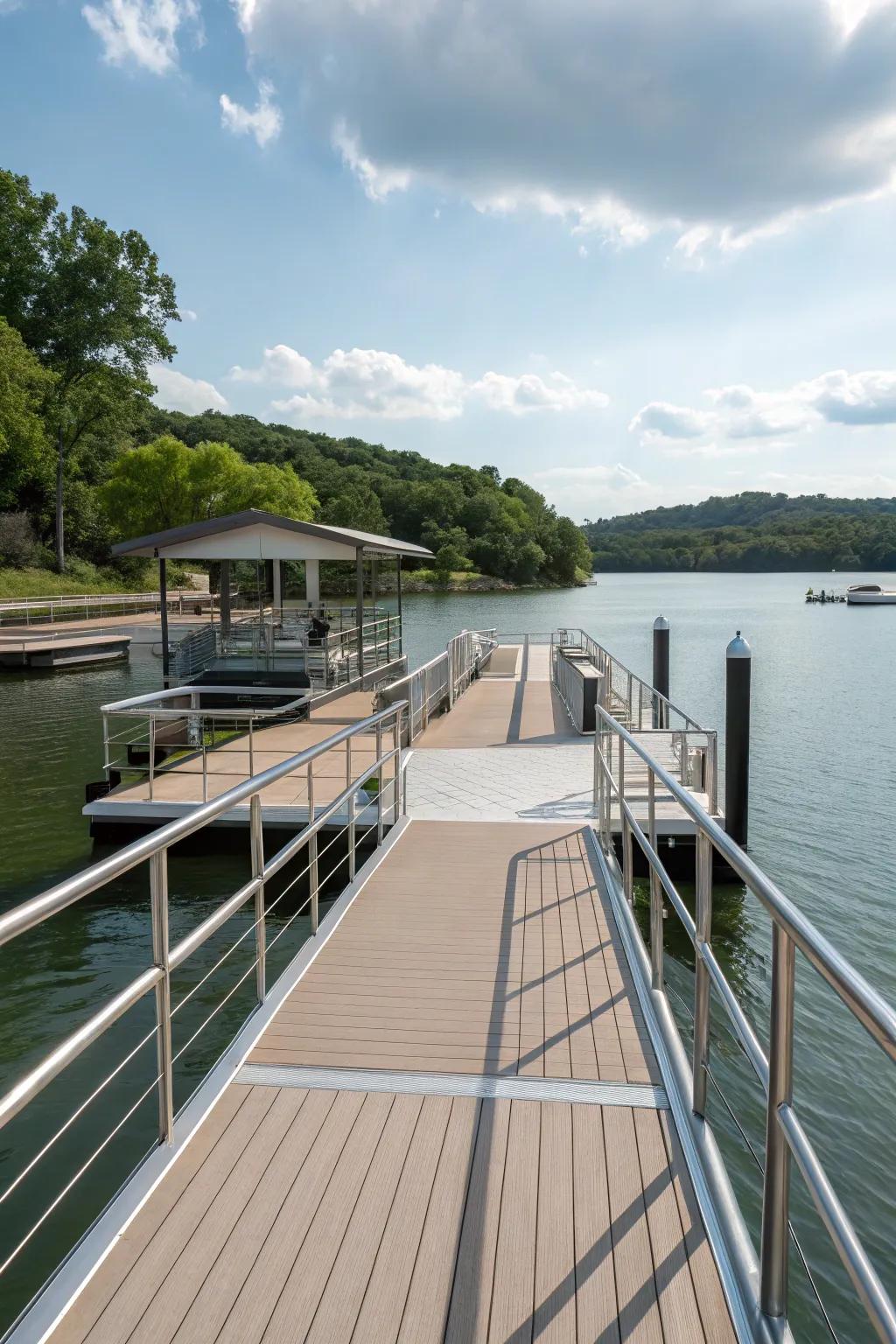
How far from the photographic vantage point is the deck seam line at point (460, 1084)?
3260 millimetres

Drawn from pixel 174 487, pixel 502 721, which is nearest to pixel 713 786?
pixel 502 721

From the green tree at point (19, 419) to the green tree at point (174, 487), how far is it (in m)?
3.84

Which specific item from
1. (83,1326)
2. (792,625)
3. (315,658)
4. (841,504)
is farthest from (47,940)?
(841,504)

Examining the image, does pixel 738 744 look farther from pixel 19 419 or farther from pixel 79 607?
pixel 19 419

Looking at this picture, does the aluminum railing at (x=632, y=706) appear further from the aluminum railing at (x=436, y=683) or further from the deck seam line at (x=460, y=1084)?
the deck seam line at (x=460, y=1084)

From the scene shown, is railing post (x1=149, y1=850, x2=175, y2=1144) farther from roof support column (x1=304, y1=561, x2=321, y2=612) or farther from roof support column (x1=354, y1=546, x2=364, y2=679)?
roof support column (x1=304, y1=561, x2=321, y2=612)

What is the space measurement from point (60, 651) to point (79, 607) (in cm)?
837

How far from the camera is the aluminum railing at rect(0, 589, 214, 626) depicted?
1348 inches

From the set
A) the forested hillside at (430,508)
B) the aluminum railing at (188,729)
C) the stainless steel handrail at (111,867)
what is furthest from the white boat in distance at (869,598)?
the stainless steel handrail at (111,867)

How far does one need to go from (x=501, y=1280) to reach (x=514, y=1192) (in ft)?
1.20

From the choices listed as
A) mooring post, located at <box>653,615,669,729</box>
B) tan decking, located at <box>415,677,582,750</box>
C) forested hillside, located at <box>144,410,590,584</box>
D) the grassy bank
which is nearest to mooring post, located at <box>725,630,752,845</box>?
tan decking, located at <box>415,677,582,750</box>

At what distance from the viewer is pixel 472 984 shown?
171 inches

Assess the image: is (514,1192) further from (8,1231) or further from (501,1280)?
(8,1231)

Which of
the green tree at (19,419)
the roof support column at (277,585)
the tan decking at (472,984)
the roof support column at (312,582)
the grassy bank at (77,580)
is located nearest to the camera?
the tan decking at (472,984)
